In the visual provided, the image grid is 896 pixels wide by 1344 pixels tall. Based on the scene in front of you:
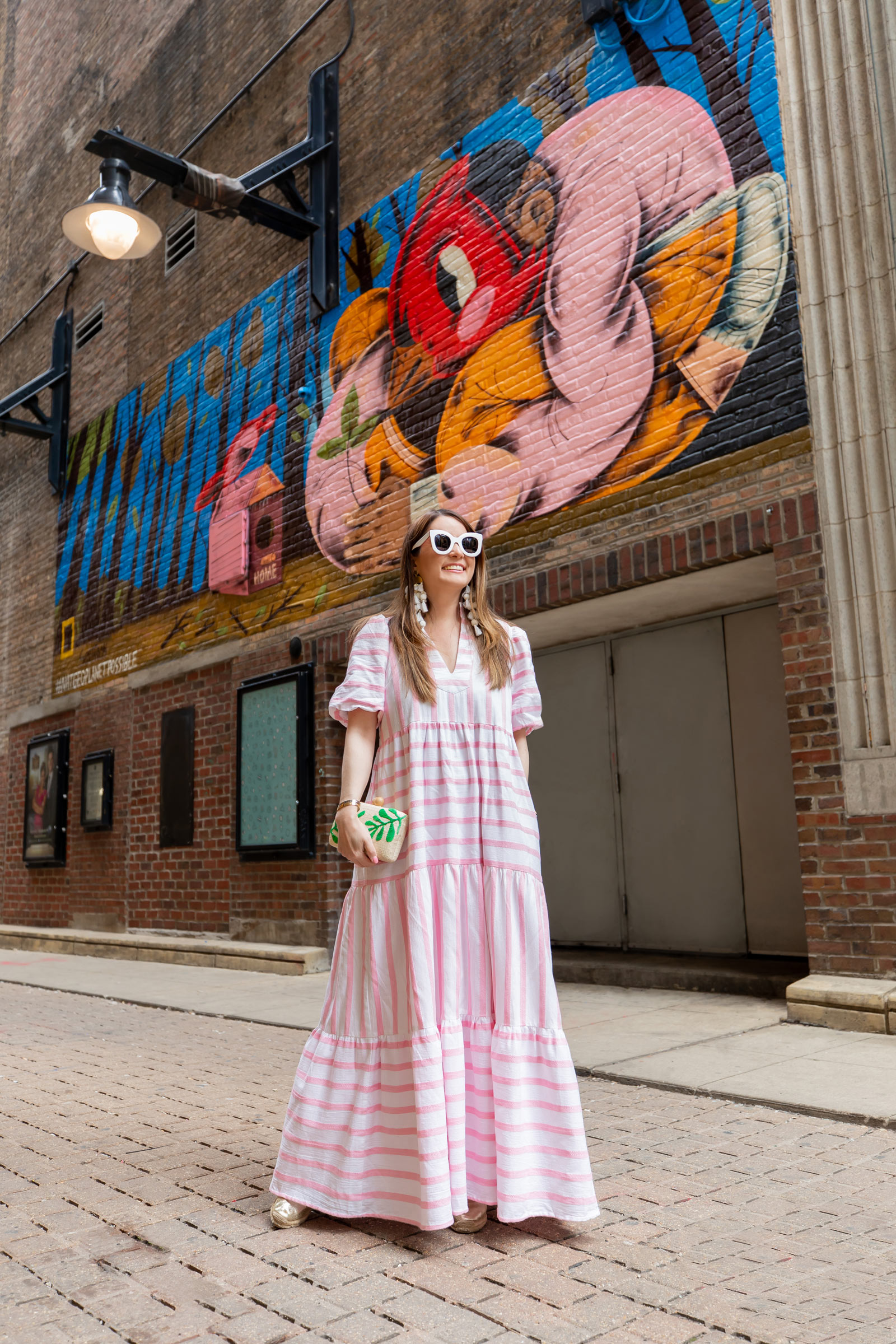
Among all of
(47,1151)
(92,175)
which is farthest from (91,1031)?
(92,175)

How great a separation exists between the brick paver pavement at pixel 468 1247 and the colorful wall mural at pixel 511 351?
13.3ft

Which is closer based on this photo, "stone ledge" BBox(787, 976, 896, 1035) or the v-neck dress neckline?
the v-neck dress neckline

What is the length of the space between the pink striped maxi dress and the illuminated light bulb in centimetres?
691

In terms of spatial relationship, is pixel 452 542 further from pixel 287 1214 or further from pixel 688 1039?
pixel 688 1039

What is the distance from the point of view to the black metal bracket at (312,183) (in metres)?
8.90

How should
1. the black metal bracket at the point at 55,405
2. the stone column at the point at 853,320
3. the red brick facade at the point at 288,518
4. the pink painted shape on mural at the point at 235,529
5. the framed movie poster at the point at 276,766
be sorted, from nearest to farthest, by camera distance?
the stone column at the point at 853,320, the red brick facade at the point at 288,518, the framed movie poster at the point at 276,766, the pink painted shape on mural at the point at 235,529, the black metal bracket at the point at 55,405

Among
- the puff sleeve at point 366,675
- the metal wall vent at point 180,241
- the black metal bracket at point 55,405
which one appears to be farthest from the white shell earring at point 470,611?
the black metal bracket at point 55,405

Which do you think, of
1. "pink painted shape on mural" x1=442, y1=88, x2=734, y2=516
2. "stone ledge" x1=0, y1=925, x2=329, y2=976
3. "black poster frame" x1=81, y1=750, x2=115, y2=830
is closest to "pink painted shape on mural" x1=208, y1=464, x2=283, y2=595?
"black poster frame" x1=81, y1=750, x2=115, y2=830

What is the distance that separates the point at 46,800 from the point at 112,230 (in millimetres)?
7097

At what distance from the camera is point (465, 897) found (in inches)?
99.3

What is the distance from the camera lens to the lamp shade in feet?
26.5

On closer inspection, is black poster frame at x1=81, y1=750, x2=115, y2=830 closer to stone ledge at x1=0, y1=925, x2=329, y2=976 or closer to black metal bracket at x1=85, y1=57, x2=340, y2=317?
stone ledge at x1=0, y1=925, x2=329, y2=976

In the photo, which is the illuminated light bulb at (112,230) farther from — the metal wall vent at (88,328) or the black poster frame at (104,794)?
the black poster frame at (104,794)

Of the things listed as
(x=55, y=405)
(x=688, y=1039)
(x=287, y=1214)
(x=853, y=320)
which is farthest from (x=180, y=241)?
(x=287, y=1214)
